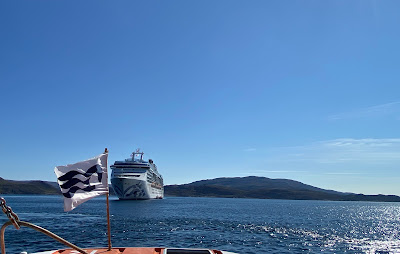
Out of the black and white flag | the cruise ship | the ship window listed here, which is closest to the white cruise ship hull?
the cruise ship

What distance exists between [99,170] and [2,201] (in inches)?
178

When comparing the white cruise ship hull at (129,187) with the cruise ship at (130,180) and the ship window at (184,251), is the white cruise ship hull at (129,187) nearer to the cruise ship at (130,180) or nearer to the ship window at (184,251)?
the cruise ship at (130,180)

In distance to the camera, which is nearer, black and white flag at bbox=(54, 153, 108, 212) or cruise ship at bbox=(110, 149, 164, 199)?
black and white flag at bbox=(54, 153, 108, 212)

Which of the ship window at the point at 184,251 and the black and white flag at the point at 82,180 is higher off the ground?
the black and white flag at the point at 82,180

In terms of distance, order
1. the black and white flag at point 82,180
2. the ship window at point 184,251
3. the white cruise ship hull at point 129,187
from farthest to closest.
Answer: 1. the white cruise ship hull at point 129,187
2. the ship window at point 184,251
3. the black and white flag at point 82,180

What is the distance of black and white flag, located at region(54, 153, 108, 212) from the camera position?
10.7 metres

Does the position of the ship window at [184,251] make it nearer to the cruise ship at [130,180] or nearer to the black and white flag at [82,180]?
the black and white flag at [82,180]

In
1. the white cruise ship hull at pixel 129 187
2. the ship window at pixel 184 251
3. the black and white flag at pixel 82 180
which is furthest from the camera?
the white cruise ship hull at pixel 129 187

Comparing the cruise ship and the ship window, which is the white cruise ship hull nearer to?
the cruise ship

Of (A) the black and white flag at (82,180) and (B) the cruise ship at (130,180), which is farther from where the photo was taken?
(B) the cruise ship at (130,180)

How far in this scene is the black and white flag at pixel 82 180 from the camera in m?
10.7

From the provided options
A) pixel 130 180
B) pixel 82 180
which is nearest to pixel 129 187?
pixel 130 180

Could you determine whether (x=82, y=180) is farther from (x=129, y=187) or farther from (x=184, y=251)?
(x=129, y=187)

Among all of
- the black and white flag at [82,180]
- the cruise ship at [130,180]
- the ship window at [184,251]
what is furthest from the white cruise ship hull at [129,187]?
the ship window at [184,251]
